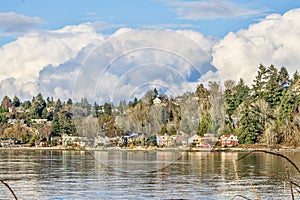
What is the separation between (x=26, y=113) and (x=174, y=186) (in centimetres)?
11358

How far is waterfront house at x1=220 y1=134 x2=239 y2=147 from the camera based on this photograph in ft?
250

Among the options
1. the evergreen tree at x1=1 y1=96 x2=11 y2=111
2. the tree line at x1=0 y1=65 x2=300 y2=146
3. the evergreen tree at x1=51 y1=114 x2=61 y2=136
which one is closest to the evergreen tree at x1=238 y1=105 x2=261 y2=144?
the tree line at x1=0 y1=65 x2=300 y2=146

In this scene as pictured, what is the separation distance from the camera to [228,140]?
7712cm

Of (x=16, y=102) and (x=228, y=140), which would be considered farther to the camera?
(x=16, y=102)

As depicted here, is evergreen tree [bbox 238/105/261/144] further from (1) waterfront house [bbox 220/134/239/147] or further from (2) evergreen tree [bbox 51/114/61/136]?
(2) evergreen tree [bbox 51/114/61/136]

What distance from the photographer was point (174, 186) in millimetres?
25109

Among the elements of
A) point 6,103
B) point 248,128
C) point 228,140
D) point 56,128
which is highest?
point 6,103

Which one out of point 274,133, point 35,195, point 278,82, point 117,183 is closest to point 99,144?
point 117,183

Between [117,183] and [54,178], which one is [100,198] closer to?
[117,183]

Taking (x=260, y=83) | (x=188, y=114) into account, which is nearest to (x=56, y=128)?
(x=260, y=83)

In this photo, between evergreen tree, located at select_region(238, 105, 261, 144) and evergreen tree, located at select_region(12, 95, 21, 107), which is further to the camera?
evergreen tree, located at select_region(12, 95, 21, 107)

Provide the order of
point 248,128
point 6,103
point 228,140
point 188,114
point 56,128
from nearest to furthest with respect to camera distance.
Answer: point 188,114 < point 248,128 < point 228,140 < point 56,128 < point 6,103

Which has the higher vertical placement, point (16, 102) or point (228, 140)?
point (16, 102)

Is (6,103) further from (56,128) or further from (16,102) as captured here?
(56,128)
